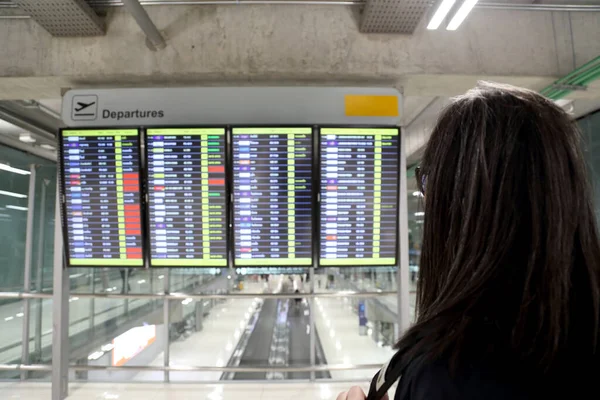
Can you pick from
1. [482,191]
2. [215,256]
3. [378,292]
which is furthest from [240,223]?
[482,191]

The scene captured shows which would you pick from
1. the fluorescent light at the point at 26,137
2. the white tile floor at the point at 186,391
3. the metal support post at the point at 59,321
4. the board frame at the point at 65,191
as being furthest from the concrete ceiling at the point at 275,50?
the white tile floor at the point at 186,391

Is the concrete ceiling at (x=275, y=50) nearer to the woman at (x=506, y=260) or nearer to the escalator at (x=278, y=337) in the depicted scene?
the woman at (x=506, y=260)

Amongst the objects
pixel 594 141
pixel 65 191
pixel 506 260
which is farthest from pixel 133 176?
pixel 594 141

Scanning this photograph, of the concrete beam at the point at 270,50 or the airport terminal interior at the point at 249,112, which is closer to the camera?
the airport terminal interior at the point at 249,112

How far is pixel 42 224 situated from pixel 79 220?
9.54 ft

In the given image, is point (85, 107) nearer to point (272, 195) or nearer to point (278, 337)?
point (272, 195)

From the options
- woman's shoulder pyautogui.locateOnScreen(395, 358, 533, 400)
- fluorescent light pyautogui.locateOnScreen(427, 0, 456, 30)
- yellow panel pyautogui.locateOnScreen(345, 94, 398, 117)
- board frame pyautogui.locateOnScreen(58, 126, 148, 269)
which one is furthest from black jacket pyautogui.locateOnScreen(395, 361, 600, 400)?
board frame pyautogui.locateOnScreen(58, 126, 148, 269)

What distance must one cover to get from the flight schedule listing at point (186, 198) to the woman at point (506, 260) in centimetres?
230

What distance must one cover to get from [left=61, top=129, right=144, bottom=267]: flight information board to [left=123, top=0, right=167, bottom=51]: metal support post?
2.53 ft

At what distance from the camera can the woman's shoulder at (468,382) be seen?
483 mm

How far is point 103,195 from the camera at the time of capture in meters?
2.84

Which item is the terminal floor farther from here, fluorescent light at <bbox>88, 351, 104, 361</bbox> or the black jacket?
the black jacket

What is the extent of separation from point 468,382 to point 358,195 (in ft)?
7.77

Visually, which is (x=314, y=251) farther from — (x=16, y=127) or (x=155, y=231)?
(x=16, y=127)
